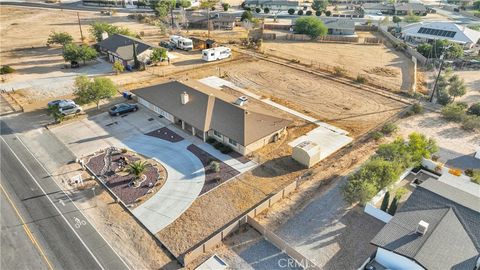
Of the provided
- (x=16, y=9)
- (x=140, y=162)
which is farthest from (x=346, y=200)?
(x=16, y=9)

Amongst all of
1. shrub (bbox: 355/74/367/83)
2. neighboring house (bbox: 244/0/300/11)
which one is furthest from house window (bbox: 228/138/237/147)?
neighboring house (bbox: 244/0/300/11)

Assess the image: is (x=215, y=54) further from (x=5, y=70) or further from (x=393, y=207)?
(x=393, y=207)

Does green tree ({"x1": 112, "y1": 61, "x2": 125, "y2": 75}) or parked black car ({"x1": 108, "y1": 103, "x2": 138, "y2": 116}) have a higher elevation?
green tree ({"x1": 112, "y1": 61, "x2": 125, "y2": 75})

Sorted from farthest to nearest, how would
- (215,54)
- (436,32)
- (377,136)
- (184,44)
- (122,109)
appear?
(436,32) → (184,44) → (215,54) → (122,109) → (377,136)

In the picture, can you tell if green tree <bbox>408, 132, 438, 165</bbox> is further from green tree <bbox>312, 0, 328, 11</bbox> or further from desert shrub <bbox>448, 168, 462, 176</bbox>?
green tree <bbox>312, 0, 328, 11</bbox>

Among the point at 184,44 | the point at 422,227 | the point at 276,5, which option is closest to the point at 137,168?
the point at 422,227

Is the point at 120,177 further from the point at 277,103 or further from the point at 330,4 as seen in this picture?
the point at 330,4
